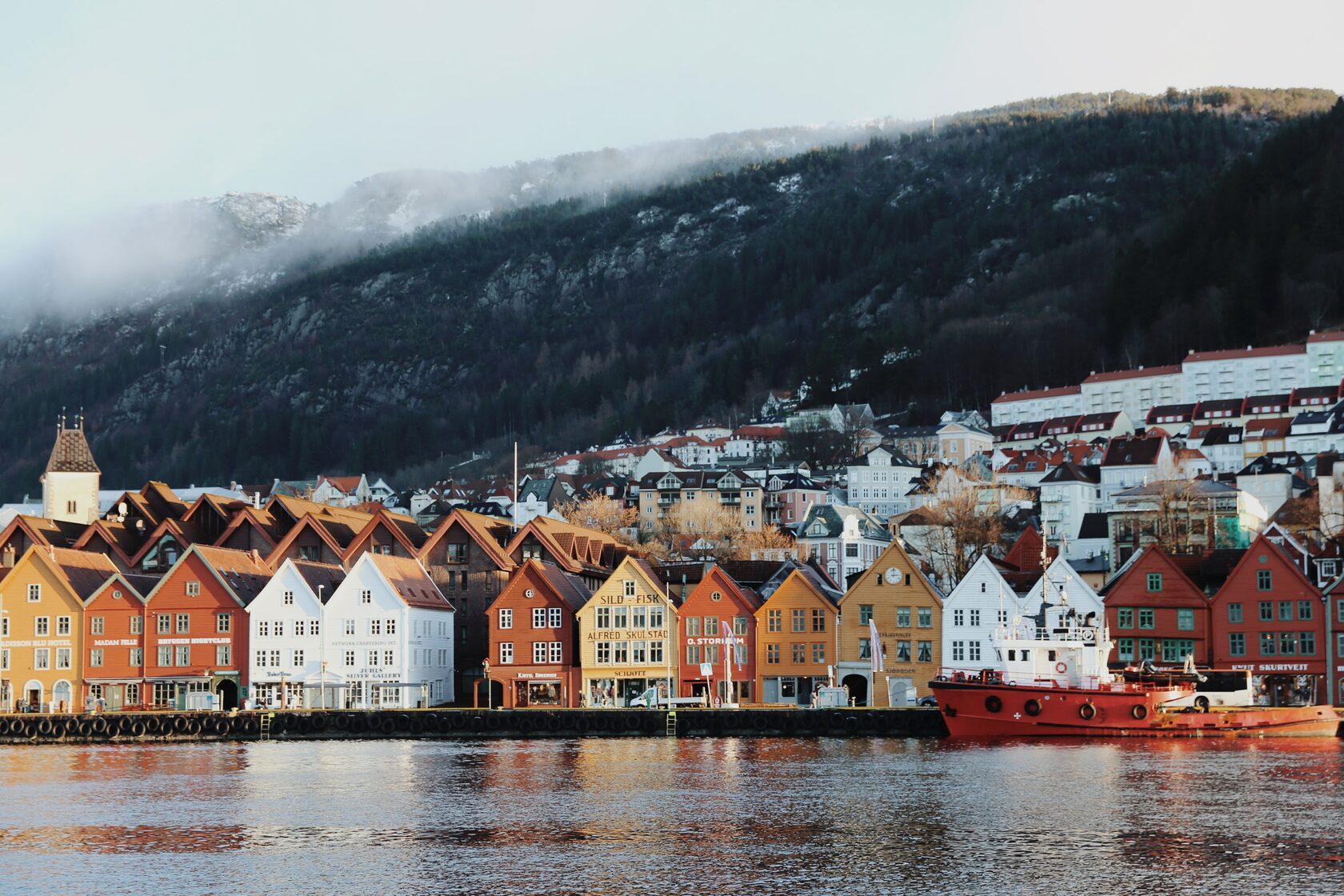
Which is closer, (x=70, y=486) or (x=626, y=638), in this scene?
(x=626, y=638)

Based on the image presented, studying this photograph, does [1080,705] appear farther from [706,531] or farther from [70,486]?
[70,486]

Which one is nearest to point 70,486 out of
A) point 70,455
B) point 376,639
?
point 70,455

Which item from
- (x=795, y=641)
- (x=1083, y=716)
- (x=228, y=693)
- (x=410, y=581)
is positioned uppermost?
(x=410, y=581)

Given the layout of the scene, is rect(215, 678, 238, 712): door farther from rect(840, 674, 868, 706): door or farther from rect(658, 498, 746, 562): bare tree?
rect(658, 498, 746, 562): bare tree

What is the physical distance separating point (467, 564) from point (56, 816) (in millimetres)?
56277

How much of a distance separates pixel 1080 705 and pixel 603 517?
103 meters

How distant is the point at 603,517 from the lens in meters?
183

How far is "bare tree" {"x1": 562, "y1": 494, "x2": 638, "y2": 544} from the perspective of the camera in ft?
584

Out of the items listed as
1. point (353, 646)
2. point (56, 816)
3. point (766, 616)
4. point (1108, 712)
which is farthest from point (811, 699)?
point (56, 816)

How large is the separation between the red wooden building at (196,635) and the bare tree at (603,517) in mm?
64949

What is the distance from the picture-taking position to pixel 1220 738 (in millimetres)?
85062

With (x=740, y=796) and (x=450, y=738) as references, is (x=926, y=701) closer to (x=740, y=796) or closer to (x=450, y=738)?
(x=450, y=738)

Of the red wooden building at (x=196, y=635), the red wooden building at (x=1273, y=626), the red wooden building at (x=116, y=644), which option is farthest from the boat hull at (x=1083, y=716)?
the red wooden building at (x=116, y=644)

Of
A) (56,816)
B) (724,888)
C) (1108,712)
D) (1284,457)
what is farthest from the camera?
(1284,457)
